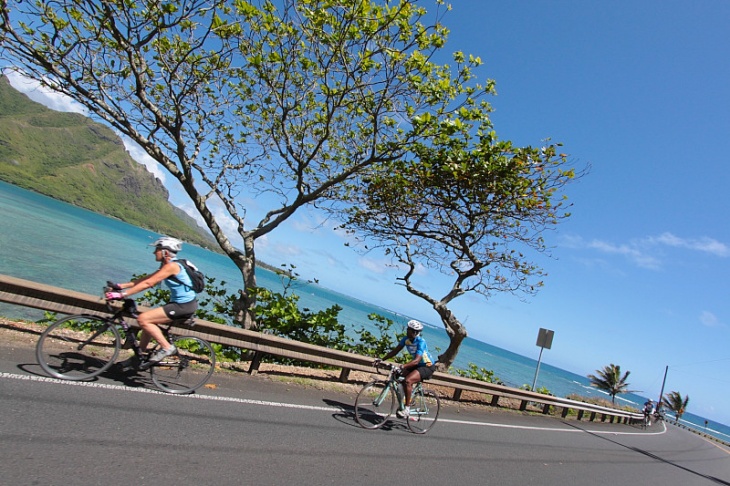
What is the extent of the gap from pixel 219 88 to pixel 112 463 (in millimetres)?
8806

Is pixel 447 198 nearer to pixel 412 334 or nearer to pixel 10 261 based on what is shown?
pixel 412 334

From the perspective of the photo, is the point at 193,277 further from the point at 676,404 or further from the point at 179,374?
the point at 676,404

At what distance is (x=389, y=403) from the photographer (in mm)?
6766

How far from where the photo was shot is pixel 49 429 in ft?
11.6

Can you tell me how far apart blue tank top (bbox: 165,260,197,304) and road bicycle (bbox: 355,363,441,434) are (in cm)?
290

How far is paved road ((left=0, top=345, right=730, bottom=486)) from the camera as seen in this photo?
3275 millimetres

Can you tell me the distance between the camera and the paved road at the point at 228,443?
10.7 ft

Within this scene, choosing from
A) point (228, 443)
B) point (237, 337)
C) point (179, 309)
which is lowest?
point (228, 443)

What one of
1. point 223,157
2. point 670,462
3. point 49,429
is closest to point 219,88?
point 223,157

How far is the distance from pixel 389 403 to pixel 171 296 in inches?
148

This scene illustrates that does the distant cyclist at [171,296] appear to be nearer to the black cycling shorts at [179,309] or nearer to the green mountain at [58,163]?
the black cycling shorts at [179,309]

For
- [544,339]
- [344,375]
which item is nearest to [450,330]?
[544,339]

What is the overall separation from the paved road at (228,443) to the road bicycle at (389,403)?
22 cm

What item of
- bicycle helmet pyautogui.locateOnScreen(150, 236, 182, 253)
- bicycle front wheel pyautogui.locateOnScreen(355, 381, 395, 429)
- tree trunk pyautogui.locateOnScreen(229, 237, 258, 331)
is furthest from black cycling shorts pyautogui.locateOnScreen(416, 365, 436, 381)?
tree trunk pyautogui.locateOnScreen(229, 237, 258, 331)
